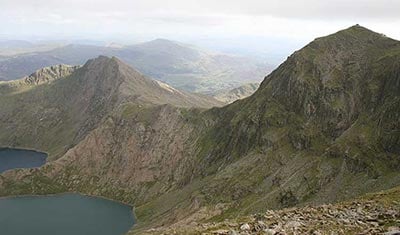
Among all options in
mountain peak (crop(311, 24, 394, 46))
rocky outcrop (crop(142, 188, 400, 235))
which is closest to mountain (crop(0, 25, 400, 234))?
mountain peak (crop(311, 24, 394, 46))

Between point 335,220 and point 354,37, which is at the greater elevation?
point 354,37

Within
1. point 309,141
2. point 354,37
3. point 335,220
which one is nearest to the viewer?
point 335,220

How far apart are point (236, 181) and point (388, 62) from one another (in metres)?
70.6

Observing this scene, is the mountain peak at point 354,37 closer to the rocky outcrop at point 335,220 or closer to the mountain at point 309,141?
the mountain at point 309,141

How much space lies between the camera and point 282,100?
184875 millimetres

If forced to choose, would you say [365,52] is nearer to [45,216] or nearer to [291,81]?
[291,81]

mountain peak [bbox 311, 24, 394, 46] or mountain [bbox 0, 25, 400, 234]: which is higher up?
mountain peak [bbox 311, 24, 394, 46]

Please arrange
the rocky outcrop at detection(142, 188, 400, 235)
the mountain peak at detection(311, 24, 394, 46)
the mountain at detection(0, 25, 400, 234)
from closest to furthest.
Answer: the rocky outcrop at detection(142, 188, 400, 235) → the mountain at detection(0, 25, 400, 234) → the mountain peak at detection(311, 24, 394, 46)

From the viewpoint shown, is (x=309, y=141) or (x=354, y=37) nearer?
(x=309, y=141)

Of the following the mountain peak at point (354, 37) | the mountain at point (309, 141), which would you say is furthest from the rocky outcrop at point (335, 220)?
the mountain peak at point (354, 37)

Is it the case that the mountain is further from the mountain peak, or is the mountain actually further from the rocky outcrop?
the rocky outcrop

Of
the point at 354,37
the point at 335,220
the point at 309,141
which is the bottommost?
the point at 309,141

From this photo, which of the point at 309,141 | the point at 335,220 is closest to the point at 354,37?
the point at 309,141

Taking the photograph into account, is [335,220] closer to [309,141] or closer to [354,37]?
[309,141]
